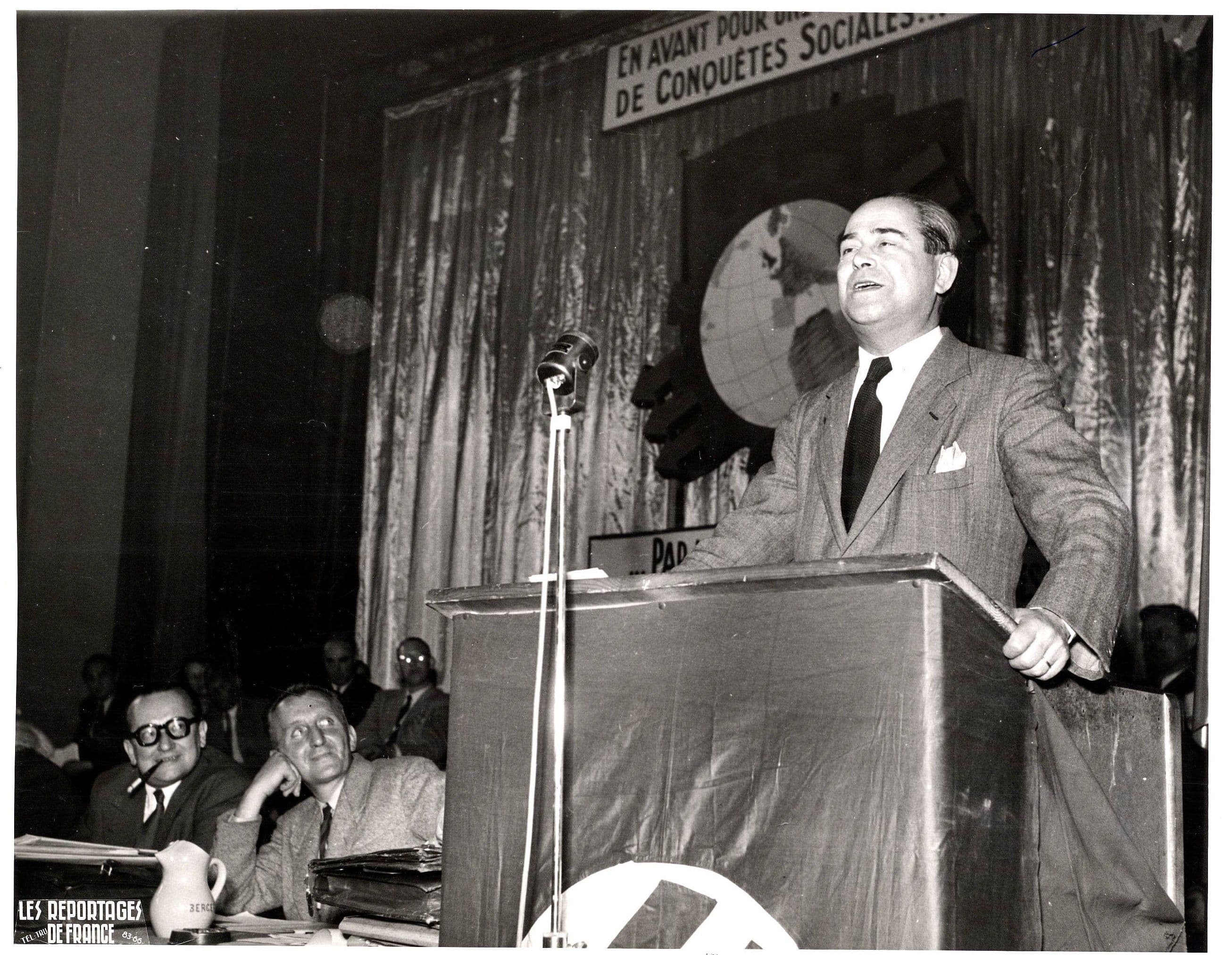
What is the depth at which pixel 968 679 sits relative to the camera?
1562 millimetres

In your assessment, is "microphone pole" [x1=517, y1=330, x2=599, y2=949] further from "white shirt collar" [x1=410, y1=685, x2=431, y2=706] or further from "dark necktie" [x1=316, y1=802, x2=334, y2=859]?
"white shirt collar" [x1=410, y1=685, x2=431, y2=706]

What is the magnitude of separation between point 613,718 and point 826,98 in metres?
4.93

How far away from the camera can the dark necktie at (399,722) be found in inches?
236

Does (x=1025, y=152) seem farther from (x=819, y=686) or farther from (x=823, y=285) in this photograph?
(x=819, y=686)

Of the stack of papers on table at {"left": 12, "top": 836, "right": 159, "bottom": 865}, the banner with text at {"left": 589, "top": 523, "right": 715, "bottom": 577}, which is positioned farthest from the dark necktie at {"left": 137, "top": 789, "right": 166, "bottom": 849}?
the banner with text at {"left": 589, "top": 523, "right": 715, "bottom": 577}

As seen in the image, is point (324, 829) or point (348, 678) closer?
point (324, 829)

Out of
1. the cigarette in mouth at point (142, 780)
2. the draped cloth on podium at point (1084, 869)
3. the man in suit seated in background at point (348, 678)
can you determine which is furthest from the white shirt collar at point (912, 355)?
the man in suit seated in background at point (348, 678)

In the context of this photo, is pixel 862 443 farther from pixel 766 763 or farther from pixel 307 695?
pixel 307 695

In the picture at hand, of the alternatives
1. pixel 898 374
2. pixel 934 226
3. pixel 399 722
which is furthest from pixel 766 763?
pixel 399 722

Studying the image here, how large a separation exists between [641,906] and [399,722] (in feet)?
15.3

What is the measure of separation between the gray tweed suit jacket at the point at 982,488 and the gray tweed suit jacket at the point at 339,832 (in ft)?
5.05

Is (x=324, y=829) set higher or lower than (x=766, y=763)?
lower

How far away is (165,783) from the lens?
405cm

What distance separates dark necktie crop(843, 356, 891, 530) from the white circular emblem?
70cm
